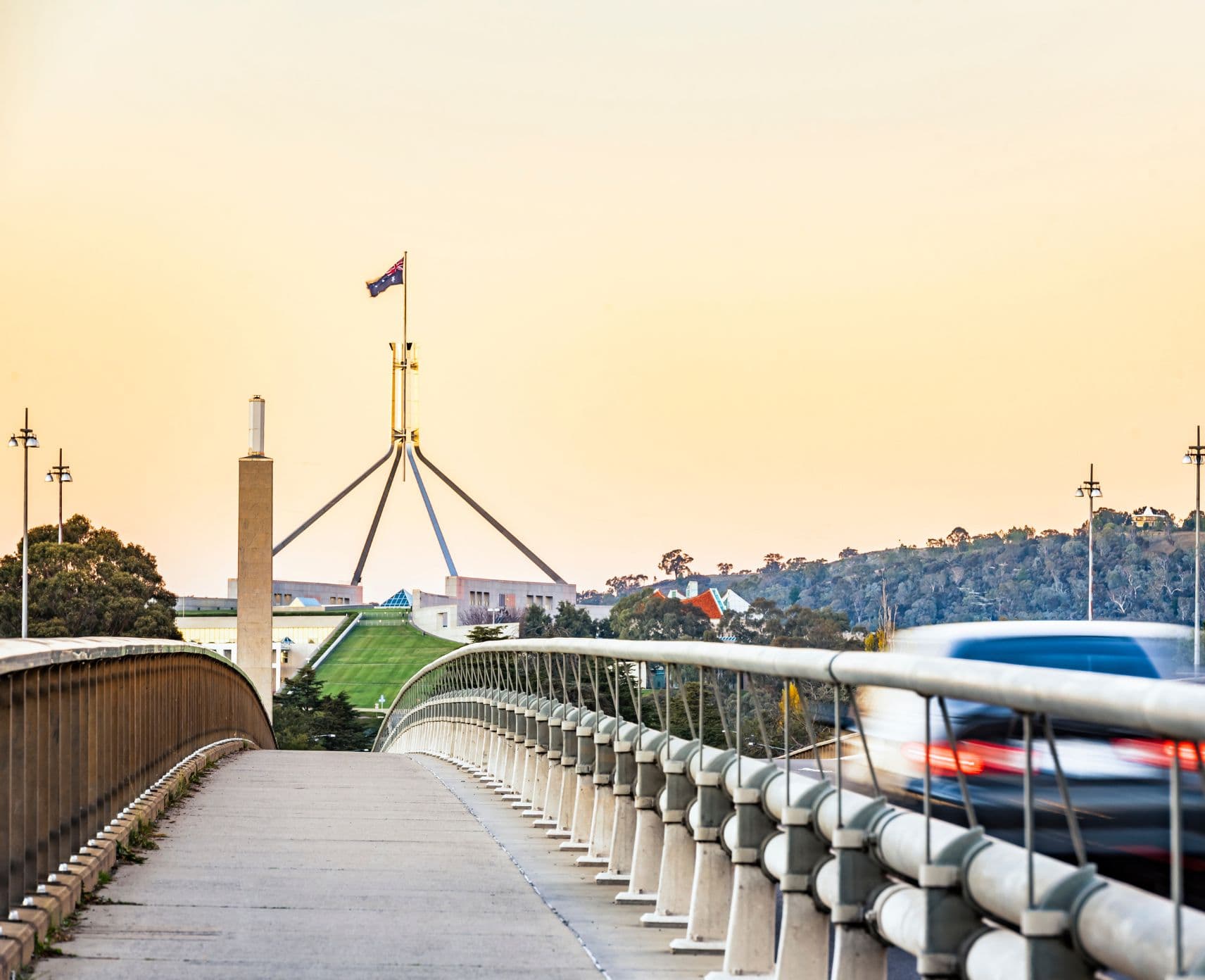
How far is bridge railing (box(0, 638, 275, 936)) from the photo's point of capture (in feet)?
22.2

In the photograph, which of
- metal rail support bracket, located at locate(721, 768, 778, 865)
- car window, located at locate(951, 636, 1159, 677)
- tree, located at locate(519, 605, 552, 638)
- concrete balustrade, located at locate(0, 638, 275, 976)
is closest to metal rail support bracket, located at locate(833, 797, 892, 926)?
metal rail support bracket, located at locate(721, 768, 778, 865)

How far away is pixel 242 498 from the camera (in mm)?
58094

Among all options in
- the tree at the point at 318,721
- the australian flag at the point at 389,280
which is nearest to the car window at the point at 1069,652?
the australian flag at the point at 389,280

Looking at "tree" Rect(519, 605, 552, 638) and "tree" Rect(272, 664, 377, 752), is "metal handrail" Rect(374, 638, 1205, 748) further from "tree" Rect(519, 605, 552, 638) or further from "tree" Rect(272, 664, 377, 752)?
"tree" Rect(519, 605, 552, 638)

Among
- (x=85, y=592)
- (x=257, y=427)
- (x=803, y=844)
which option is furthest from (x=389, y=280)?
(x=803, y=844)

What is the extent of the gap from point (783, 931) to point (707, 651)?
1.48m

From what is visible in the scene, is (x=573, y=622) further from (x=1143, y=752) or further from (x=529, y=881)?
(x=1143, y=752)

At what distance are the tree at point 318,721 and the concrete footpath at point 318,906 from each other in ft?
324

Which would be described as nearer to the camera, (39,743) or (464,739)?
(39,743)

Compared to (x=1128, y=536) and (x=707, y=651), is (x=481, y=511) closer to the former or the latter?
(x=1128, y=536)

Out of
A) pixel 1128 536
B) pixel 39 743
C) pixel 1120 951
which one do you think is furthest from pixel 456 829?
pixel 1128 536

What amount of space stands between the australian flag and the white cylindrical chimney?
757 inches

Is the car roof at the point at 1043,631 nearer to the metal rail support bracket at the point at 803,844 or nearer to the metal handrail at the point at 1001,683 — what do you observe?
the metal handrail at the point at 1001,683

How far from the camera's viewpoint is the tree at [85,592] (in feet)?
336
